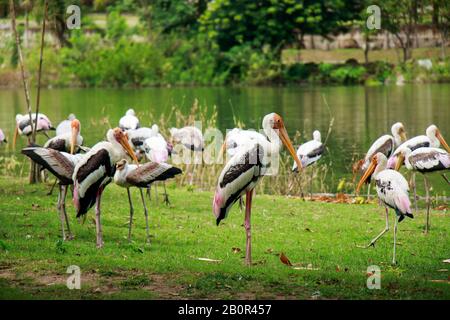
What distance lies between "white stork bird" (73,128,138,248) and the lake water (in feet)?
32.5

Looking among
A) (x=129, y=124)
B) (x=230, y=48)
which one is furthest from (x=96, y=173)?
(x=230, y=48)

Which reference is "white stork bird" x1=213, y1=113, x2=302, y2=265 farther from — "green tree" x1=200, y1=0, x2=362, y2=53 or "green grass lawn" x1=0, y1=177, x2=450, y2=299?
"green tree" x1=200, y1=0, x2=362, y2=53

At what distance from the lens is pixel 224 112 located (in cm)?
3612

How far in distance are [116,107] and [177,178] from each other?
20382 mm

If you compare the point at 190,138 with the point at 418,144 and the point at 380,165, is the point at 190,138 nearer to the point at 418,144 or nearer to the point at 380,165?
the point at 418,144

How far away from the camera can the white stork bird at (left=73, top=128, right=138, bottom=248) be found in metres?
10.9

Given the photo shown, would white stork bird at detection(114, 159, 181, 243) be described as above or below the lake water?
below

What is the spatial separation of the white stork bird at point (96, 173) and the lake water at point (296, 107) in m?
9.89

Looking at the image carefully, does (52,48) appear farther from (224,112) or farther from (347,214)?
(347,214)

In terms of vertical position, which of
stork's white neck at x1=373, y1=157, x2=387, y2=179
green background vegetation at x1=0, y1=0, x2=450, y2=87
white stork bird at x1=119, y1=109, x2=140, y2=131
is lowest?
stork's white neck at x1=373, y1=157, x2=387, y2=179

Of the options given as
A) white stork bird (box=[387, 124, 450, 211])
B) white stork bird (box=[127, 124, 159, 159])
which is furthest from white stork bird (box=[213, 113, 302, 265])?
white stork bird (box=[127, 124, 159, 159])

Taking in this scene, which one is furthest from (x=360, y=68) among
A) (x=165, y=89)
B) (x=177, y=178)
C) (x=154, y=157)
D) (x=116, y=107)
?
(x=154, y=157)

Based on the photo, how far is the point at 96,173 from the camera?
10969 mm

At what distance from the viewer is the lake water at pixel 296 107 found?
28.0 m
